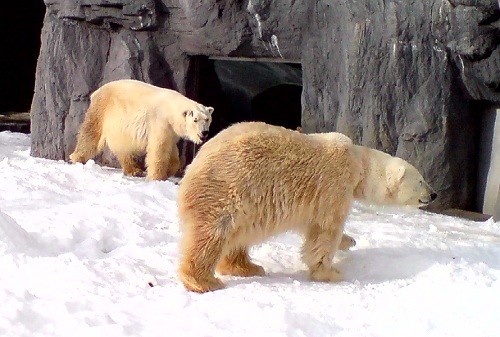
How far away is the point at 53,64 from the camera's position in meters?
7.76

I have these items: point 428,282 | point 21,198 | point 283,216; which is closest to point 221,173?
point 283,216

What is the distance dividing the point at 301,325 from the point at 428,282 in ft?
3.08

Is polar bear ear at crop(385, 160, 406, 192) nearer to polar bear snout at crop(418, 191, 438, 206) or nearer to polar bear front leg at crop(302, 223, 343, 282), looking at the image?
polar bear snout at crop(418, 191, 438, 206)

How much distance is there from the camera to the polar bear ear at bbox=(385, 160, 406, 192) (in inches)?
159

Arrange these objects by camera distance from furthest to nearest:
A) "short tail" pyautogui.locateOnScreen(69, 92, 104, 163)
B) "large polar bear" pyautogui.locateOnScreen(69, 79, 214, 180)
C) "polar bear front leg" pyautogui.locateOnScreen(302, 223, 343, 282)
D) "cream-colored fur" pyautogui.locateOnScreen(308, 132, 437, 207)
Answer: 1. "short tail" pyautogui.locateOnScreen(69, 92, 104, 163)
2. "large polar bear" pyautogui.locateOnScreen(69, 79, 214, 180)
3. "cream-colored fur" pyautogui.locateOnScreen(308, 132, 437, 207)
4. "polar bear front leg" pyautogui.locateOnScreen(302, 223, 343, 282)

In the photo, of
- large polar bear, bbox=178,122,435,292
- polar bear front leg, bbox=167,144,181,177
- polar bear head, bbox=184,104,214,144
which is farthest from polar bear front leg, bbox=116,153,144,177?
large polar bear, bbox=178,122,435,292

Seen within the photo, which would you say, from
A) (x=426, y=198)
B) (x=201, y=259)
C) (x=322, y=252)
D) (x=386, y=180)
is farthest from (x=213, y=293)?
(x=426, y=198)

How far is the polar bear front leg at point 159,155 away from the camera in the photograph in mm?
6612

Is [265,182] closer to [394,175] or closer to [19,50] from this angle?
[394,175]

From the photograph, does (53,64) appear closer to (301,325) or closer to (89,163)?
(89,163)

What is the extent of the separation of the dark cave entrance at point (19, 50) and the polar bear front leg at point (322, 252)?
35.0 ft

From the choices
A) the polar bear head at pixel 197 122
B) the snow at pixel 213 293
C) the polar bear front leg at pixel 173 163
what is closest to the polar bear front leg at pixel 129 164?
the polar bear front leg at pixel 173 163

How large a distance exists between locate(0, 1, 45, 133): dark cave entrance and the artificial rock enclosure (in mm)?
6140

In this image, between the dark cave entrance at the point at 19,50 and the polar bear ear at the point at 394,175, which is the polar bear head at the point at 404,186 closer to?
the polar bear ear at the point at 394,175
